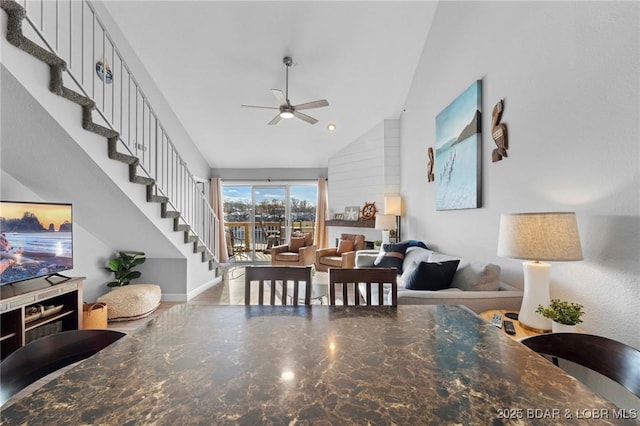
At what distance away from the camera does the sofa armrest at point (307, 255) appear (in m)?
5.19

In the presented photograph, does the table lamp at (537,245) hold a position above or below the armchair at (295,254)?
above

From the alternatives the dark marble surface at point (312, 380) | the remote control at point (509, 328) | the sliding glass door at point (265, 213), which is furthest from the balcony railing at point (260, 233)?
the dark marble surface at point (312, 380)

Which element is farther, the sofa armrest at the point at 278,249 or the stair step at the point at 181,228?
the sofa armrest at the point at 278,249

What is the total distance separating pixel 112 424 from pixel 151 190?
9.19ft

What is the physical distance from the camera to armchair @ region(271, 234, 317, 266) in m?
5.20

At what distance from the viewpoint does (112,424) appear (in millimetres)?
593

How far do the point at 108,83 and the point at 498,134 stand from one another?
4.42m

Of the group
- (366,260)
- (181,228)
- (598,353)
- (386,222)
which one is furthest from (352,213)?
(598,353)

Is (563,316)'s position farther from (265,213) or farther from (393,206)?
(265,213)

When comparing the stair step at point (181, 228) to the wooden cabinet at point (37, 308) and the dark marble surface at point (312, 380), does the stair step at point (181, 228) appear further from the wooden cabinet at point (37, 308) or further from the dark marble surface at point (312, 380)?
the dark marble surface at point (312, 380)

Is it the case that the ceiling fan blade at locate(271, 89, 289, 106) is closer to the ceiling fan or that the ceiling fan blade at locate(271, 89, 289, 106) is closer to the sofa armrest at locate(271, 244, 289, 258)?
the ceiling fan

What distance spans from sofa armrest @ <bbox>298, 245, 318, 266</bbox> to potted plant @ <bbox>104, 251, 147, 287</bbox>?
8.34 ft

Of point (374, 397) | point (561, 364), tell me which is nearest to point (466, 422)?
point (374, 397)

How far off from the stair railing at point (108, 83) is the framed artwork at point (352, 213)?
2880mm
